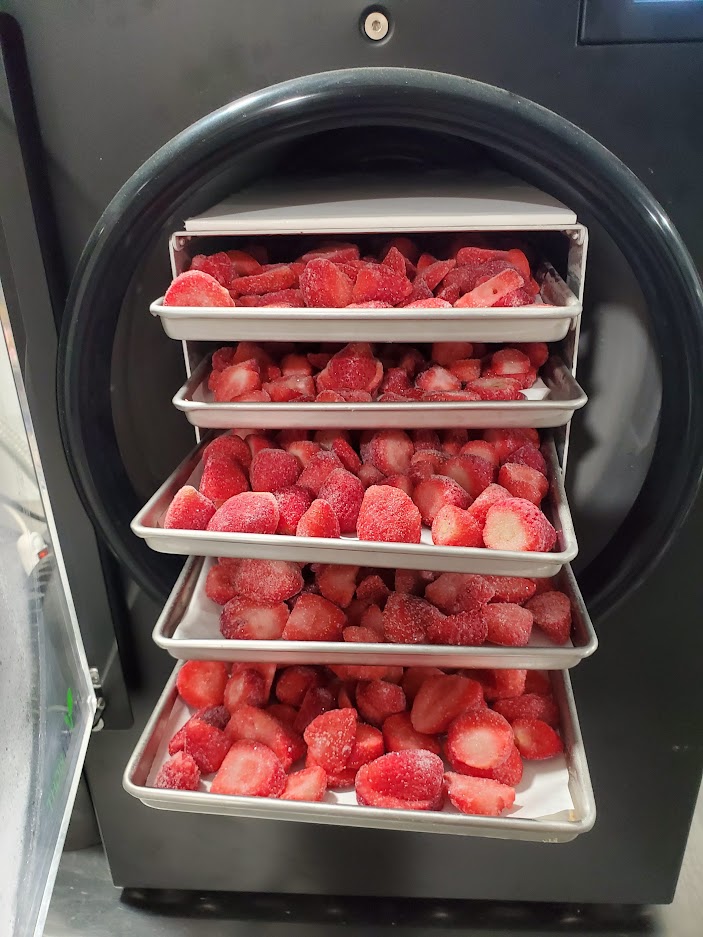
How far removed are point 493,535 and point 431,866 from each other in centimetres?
61

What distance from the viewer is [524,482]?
76 centimetres

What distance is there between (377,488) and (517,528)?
0.13m

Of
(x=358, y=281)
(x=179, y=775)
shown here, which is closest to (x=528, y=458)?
(x=358, y=281)

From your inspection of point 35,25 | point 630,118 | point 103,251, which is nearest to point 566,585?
point 630,118

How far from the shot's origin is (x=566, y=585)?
818 mm

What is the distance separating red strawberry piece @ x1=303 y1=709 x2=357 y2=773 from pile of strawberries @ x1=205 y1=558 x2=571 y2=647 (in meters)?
0.08

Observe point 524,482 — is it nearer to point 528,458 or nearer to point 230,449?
point 528,458

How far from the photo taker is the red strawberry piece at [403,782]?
0.70 meters

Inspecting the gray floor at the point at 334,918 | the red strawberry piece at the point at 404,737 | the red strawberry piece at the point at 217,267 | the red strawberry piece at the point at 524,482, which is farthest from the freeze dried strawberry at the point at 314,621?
the gray floor at the point at 334,918

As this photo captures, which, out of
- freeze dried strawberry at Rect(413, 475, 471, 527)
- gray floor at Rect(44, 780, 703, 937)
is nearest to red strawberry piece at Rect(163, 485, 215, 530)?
freeze dried strawberry at Rect(413, 475, 471, 527)

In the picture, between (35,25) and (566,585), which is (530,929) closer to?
(566,585)

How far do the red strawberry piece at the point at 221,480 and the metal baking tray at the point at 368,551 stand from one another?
0.23ft

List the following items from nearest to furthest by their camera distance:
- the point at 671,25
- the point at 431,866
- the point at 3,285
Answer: the point at 671,25, the point at 3,285, the point at 431,866

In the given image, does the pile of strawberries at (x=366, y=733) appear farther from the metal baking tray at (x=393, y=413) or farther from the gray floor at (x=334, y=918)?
the gray floor at (x=334, y=918)
